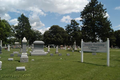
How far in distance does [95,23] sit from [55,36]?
37759 millimetres

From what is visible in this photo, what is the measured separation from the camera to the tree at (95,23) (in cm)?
3394

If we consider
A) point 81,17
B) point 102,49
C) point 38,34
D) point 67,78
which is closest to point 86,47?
point 102,49

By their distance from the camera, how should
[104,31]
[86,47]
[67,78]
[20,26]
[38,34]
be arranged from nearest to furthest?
1. [67,78]
2. [86,47]
3. [104,31]
4. [20,26]
5. [38,34]

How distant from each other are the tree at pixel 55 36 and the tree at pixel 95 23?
3286 cm

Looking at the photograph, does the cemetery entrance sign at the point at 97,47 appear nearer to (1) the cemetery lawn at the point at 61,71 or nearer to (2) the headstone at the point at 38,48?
(1) the cemetery lawn at the point at 61,71

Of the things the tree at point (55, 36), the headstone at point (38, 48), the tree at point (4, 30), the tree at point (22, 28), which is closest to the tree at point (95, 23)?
the headstone at point (38, 48)

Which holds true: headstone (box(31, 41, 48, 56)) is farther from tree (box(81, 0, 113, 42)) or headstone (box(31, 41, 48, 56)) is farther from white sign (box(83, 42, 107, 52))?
tree (box(81, 0, 113, 42))

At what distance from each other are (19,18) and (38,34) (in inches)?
1310

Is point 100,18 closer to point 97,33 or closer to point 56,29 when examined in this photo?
point 97,33

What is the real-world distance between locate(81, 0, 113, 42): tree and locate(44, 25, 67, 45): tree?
3286cm

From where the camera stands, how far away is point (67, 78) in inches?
239

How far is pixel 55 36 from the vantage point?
6956 cm

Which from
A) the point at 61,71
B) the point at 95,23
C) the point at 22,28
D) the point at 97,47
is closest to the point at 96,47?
the point at 97,47

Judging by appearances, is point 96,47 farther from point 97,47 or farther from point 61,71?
point 61,71
